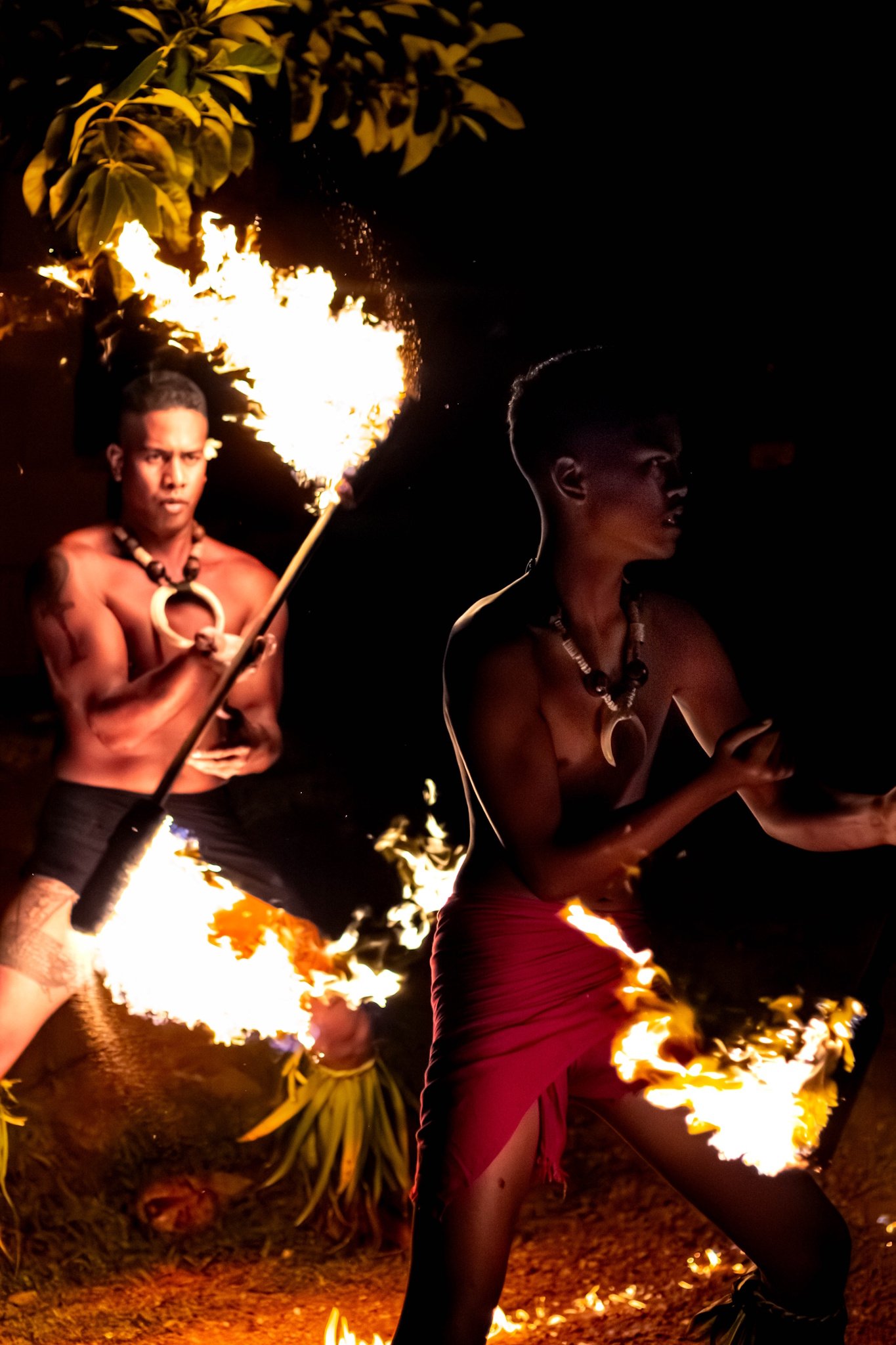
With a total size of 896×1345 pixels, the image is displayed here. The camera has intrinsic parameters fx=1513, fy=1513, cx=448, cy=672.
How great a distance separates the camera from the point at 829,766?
13.4 feet

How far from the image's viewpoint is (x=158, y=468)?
3.48 metres

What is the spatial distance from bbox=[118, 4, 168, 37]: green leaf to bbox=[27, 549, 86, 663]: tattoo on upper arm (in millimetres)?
1279

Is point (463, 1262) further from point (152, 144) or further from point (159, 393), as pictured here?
point (152, 144)

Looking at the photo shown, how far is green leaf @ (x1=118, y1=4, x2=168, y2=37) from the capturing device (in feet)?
11.7

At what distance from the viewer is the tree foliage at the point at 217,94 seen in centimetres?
360

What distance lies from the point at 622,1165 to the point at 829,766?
1.35 m

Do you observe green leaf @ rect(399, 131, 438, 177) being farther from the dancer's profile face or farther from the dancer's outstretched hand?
the dancer's outstretched hand

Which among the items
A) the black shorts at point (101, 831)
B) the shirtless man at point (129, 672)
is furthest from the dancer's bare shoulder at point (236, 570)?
the black shorts at point (101, 831)

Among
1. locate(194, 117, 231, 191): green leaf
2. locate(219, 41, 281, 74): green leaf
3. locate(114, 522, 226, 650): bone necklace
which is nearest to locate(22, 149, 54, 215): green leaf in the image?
locate(194, 117, 231, 191): green leaf

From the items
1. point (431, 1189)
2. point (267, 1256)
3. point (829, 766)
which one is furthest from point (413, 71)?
point (267, 1256)

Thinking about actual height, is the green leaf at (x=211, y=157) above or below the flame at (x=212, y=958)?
above

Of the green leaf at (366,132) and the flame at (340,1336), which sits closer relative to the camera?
the flame at (340,1336)

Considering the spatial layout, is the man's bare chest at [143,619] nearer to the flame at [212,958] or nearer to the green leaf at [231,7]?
the flame at [212,958]

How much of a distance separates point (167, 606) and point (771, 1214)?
72.2 inches
